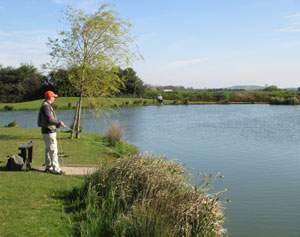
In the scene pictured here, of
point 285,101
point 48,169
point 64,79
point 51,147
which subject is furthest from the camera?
point 285,101

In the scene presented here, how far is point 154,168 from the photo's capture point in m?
11.5

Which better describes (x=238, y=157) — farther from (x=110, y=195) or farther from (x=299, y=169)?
(x=110, y=195)

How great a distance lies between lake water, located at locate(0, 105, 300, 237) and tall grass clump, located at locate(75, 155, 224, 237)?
2.35 m

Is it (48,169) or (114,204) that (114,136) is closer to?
(48,169)

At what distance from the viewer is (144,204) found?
962 cm

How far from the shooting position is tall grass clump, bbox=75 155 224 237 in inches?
363

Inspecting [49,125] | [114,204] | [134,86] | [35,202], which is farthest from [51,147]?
[134,86]

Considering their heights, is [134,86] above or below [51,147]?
above

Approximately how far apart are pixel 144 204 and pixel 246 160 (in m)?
14.8

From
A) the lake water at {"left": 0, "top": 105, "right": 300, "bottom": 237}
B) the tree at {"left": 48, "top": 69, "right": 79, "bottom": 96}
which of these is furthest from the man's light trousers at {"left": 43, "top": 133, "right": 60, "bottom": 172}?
the tree at {"left": 48, "top": 69, "right": 79, "bottom": 96}

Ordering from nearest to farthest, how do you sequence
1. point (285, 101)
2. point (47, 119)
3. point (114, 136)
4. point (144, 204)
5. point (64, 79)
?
point (144, 204)
point (47, 119)
point (114, 136)
point (64, 79)
point (285, 101)

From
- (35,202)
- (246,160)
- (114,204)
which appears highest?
(114,204)

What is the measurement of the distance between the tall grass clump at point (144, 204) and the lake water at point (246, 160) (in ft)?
7.70

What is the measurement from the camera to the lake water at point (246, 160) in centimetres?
1328
